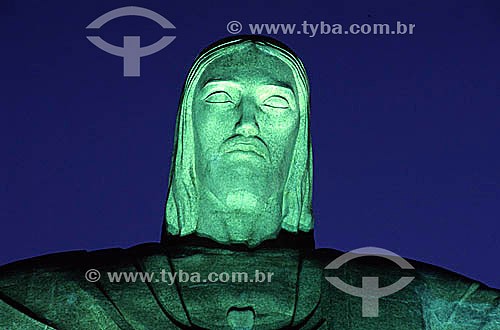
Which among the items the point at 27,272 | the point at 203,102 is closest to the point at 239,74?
the point at 203,102

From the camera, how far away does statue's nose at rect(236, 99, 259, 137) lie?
565 inches

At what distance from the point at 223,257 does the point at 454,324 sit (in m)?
2.23

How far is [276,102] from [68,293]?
9.65 feet

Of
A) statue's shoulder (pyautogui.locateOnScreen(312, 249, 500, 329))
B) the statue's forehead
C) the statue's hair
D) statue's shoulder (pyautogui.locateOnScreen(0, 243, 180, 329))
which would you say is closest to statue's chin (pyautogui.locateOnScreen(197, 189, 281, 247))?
the statue's hair

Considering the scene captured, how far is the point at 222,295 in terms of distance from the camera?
1334 centimetres

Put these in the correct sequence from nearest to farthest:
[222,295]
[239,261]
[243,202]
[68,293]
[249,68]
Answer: [68,293] < [222,295] < [239,261] < [243,202] < [249,68]

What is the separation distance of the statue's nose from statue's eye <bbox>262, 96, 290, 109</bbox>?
0.14m

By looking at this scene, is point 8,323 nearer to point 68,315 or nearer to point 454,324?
point 68,315

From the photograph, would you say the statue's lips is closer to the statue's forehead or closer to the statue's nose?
the statue's nose

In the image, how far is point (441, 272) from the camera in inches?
554

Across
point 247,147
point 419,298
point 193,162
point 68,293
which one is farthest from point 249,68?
point 68,293

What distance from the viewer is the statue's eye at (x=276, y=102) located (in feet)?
47.9

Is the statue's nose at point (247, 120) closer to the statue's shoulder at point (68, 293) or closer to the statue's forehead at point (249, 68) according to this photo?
the statue's forehead at point (249, 68)

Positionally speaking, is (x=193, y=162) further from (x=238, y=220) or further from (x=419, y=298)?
(x=419, y=298)
